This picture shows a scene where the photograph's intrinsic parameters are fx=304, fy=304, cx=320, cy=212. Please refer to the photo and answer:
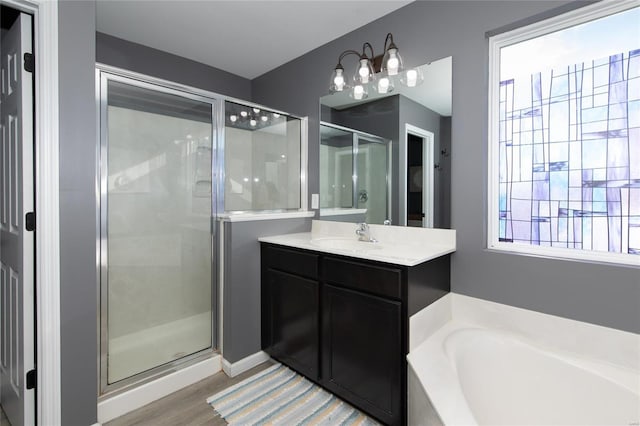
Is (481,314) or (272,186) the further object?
(272,186)

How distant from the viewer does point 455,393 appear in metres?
1.25

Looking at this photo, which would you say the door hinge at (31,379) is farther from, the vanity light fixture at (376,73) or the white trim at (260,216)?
the vanity light fixture at (376,73)

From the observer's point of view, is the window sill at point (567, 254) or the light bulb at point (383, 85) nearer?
the window sill at point (567, 254)

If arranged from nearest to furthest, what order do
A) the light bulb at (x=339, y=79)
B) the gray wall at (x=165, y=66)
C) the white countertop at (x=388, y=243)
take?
the white countertop at (x=388, y=243) → the light bulb at (x=339, y=79) → the gray wall at (x=165, y=66)

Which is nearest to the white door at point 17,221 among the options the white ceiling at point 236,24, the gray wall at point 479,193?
the white ceiling at point 236,24

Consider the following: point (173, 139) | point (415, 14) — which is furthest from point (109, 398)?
point (415, 14)

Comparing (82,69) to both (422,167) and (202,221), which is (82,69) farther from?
(422,167)

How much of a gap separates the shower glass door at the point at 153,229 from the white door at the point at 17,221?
0.32m

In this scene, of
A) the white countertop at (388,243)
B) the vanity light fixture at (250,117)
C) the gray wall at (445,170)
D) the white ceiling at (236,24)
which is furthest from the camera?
the vanity light fixture at (250,117)

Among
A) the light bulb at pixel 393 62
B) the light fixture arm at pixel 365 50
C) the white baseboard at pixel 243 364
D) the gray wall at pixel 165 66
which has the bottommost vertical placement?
the white baseboard at pixel 243 364

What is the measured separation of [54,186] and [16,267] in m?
0.51

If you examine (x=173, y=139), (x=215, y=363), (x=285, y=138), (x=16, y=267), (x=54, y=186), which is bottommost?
(x=215, y=363)

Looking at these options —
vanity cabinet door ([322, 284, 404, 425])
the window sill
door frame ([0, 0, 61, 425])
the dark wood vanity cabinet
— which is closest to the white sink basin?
the dark wood vanity cabinet

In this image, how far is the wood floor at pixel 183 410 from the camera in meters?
1.72
